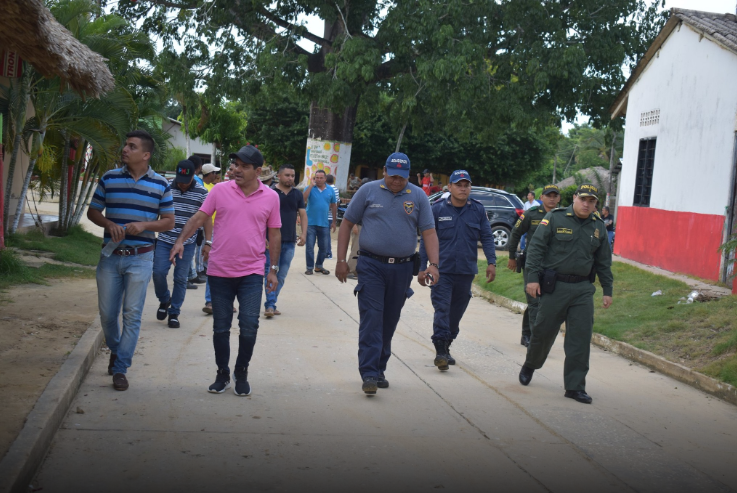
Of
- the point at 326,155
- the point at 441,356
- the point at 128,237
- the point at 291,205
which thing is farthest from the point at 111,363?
the point at 326,155

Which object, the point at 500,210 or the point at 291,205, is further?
the point at 500,210

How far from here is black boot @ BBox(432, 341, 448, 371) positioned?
7.77 metres

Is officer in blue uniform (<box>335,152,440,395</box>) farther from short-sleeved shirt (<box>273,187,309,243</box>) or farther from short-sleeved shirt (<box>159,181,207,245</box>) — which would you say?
short-sleeved shirt (<box>273,187,309,243</box>)

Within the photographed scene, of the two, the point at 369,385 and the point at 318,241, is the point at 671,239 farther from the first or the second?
the point at 369,385

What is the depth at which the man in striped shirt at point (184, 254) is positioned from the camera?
361 inches

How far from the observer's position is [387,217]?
6699 mm

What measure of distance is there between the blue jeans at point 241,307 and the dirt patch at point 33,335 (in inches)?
52.0

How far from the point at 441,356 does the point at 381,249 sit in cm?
170

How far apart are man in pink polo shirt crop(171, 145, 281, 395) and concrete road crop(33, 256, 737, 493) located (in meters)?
0.41

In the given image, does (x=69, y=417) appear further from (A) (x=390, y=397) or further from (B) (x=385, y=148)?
(B) (x=385, y=148)

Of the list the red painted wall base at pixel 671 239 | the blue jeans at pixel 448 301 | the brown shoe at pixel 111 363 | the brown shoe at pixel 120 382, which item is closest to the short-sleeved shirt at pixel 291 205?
the blue jeans at pixel 448 301

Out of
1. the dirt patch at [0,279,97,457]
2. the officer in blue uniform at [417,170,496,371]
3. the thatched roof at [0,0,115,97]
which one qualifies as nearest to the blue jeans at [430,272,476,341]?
the officer in blue uniform at [417,170,496,371]

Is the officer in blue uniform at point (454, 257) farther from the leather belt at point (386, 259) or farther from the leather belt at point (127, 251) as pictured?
the leather belt at point (127, 251)

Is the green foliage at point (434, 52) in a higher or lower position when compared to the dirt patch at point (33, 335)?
higher
